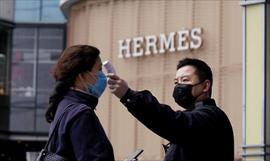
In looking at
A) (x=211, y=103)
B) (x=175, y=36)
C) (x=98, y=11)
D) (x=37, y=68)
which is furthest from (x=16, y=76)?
(x=211, y=103)

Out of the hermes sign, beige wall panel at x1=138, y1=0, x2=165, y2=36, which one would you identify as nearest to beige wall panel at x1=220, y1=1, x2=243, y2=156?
the hermes sign

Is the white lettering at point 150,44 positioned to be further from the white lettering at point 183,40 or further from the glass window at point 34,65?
the glass window at point 34,65

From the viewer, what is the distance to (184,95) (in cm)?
523

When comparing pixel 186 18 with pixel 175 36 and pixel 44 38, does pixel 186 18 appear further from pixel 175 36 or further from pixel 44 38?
pixel 44 38

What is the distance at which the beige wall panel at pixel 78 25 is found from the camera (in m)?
25.5

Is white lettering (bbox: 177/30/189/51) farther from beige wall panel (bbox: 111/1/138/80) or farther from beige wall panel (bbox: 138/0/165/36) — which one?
beige wall panel (bbox: 111/1/138/80)

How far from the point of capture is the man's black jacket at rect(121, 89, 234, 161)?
467cm

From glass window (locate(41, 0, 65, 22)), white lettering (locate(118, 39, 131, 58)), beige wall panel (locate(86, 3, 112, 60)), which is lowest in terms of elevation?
white lettering (locate(118, 39, 131, 58))

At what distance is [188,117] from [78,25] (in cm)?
2126

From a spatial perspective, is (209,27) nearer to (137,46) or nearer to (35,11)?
(137,46)

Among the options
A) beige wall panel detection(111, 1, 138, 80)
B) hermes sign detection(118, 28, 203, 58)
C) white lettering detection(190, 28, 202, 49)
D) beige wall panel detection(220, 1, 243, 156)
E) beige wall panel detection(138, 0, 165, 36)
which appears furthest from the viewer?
beige wall panel detection(111, 1, 138, 80)

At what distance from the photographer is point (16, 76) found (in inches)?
1337

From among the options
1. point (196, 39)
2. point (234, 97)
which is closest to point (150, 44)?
point (196, 39)

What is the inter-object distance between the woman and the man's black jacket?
0.22 m
